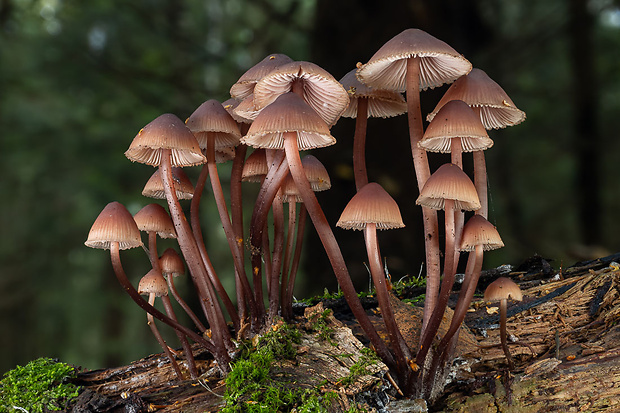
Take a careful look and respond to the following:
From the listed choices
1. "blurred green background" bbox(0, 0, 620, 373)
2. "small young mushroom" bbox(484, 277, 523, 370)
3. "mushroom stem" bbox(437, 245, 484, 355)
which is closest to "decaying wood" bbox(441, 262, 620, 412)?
"small young mushroom" bbox(484, 277, 523, 370)

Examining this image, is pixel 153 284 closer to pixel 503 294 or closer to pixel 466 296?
pixel 466 296

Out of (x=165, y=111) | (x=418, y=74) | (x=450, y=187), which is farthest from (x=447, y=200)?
(x=165, y=111)

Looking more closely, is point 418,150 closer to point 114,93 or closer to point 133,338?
point 114,93

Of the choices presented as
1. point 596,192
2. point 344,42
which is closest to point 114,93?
point 344,42

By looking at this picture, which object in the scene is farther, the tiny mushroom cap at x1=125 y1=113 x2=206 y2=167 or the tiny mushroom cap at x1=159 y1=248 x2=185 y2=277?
the tiny mushroom cap at x1=159 y1=248 x2=185 y2=277

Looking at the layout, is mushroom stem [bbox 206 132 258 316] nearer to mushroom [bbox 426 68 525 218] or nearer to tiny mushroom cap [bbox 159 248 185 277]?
tiny mushroom cap [bbox 159 248 185 277]

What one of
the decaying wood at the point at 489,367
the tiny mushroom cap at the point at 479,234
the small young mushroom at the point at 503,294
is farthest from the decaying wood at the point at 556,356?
the tiny mushroom cap at the point at 479,234

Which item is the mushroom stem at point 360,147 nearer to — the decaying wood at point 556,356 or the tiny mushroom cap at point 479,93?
the tiny mushroom cap at point 479,93
